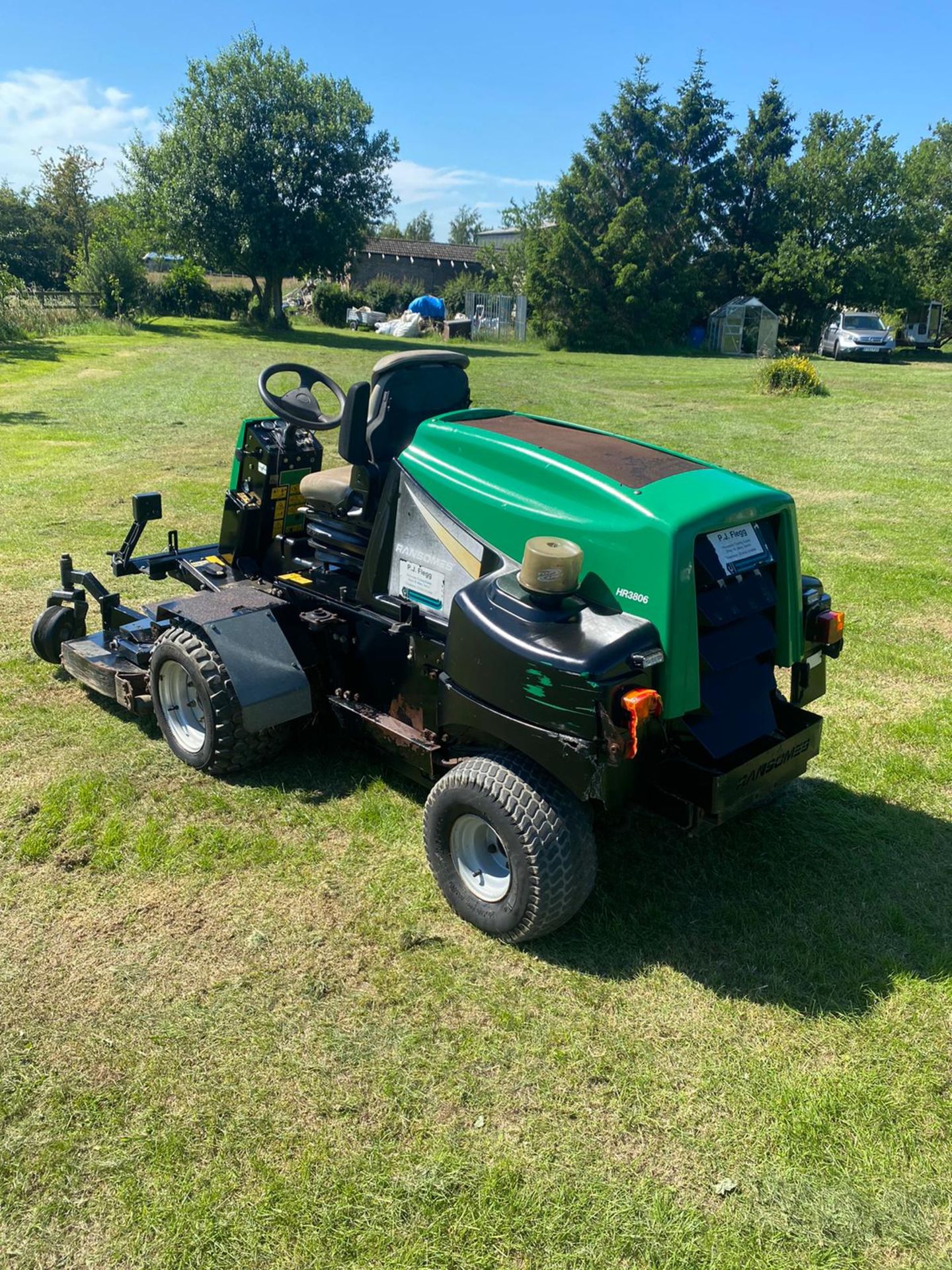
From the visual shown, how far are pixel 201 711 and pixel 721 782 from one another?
7.81ft

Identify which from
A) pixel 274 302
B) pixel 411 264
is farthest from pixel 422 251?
pixel 274 302

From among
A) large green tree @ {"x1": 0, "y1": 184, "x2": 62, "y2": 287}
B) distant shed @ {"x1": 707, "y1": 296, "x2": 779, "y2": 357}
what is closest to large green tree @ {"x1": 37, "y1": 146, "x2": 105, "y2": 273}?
large green tree @ {"x1": 0, "y1": 184, "x2": 62, "y2": 287}

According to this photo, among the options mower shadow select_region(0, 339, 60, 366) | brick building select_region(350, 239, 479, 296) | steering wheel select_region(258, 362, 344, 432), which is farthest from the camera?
brick building select_region(350, 239, 479, 296)

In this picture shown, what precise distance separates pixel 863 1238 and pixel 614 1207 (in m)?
0.60

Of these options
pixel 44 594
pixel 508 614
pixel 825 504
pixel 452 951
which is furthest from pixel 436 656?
pixel 825 504

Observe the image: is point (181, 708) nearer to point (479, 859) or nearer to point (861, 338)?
point (479, 859)

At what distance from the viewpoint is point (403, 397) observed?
3996 mm

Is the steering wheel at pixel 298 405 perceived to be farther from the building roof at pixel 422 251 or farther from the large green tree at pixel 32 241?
the large green tree at pixel 32 241

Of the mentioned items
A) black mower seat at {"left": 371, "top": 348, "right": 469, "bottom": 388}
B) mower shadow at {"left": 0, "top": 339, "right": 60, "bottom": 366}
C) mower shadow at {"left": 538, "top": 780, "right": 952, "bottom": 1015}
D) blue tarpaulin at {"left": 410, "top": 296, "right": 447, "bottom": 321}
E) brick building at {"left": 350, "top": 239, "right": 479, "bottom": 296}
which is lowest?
mower shadow at {"left": 538, "top": 780, "right": 952, "bottom": 1015}

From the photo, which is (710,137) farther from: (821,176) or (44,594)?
(44,594)

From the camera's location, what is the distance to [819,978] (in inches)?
126

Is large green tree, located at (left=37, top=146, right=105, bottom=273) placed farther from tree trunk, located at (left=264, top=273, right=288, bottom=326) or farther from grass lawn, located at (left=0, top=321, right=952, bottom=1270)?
grass lawn, located at (left=0, top=321, right=952, bottom=1270)

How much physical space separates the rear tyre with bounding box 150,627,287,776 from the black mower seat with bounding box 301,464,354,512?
31.3 inches

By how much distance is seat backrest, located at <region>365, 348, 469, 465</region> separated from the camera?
391 centimetres
